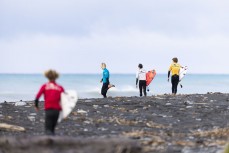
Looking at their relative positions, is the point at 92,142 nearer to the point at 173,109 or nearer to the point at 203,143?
the point at 203,143

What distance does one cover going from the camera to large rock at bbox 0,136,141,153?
13234 mm

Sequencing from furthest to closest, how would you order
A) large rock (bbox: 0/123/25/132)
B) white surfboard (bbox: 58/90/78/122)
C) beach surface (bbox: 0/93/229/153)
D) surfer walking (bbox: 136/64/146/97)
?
surfer walking (bbox: 136/64/146/97), large rock (bbox: 0/123/25/132), white surfboard (bbox: 58/90/78/122), beach surface (bbox: 0/93/229/153)

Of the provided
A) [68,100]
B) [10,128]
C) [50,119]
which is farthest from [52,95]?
[10,128]

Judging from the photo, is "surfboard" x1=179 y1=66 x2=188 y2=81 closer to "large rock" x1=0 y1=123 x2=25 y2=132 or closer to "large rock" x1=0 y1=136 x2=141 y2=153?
"large rock" x1=0 y1=123 x2=25 y2=132

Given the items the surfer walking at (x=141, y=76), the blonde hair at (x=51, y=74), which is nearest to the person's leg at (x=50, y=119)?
the blonde hair at (x=51, y=74)

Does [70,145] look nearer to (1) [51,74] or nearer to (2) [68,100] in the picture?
(2) [68,100]

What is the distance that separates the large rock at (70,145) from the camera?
43.4 feet

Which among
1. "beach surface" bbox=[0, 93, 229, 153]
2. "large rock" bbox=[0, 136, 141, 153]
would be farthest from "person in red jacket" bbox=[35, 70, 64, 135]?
"large rock" bbox=[0, 136, 141, 153]

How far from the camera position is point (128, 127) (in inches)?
755

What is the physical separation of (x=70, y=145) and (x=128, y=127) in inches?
234

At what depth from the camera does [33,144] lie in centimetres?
1337

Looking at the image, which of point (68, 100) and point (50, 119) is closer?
point (68, 100)

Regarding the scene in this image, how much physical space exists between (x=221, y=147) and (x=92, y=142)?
3.86m

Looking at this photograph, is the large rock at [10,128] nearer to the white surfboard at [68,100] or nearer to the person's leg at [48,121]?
the person's leg at [48,121]
